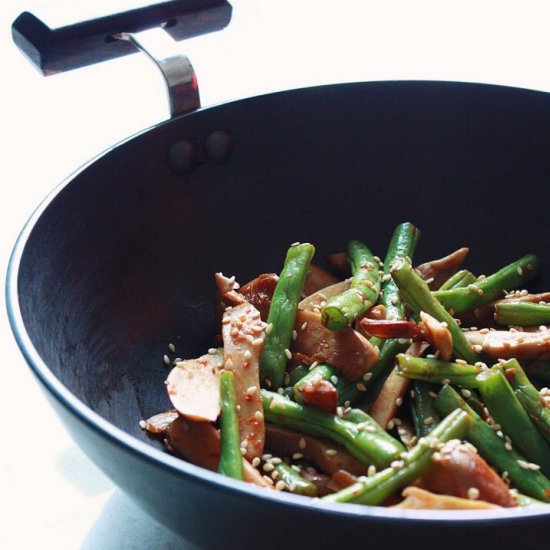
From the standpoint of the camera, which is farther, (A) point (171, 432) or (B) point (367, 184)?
(B) point (367, 184)

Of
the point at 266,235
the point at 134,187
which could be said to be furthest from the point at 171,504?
the point at 266,235

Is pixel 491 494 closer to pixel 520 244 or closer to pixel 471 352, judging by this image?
pixel 471 352

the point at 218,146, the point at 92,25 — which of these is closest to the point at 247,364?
the point at 218,146

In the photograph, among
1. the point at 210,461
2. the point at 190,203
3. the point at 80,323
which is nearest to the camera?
the point at 210,461

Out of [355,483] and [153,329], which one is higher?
[153,329]

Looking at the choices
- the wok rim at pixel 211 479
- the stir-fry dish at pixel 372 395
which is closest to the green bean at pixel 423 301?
the stir-fry dish at pixel 372 395

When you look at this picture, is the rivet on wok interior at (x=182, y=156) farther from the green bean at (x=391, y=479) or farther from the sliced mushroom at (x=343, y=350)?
the green bean at (x=391, y=479)

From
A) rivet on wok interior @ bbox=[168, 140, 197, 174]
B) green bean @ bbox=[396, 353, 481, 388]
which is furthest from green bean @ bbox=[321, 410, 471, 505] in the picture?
rivet on wok interior @ bbox=[168, 140, 197, 174]

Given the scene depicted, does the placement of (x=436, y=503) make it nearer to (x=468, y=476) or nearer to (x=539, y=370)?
(x=468, y=476)
